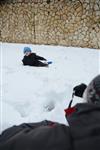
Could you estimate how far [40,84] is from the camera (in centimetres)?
491

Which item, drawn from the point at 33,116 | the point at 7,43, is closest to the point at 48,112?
the point at 33,116

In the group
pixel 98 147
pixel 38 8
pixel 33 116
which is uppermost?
pixel 38 8

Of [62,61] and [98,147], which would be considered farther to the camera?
[62,61]

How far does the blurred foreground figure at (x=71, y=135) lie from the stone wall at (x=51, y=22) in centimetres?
812

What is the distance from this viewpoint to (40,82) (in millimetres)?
5039

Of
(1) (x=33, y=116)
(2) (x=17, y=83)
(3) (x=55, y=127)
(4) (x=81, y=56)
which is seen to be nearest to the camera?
(3) (x=55, y=127)

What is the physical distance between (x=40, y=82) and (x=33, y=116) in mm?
1513

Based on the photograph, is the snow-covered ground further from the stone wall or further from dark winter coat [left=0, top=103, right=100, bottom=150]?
dark winter coat [left=0, top=103, right=100, bottom=150]

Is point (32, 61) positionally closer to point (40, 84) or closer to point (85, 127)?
point (40, 84)

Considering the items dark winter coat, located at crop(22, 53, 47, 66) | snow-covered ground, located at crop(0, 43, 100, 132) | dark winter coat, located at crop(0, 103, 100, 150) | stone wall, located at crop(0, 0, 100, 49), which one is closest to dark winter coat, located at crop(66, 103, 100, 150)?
dark winter coat, located at crop(0, 103, 100, 150)

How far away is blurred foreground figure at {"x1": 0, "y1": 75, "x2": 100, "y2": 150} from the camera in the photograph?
1.25 m

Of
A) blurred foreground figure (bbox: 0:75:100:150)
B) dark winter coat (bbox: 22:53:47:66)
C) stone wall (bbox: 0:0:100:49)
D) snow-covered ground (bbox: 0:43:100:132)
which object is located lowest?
snow-covered ground (bbox: 0:43:100:132)

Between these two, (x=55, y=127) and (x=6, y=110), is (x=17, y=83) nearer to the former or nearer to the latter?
(x=6, y=110)

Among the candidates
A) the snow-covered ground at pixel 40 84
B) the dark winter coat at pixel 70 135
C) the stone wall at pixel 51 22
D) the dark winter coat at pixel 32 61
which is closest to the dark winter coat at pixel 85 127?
the dark winter coat at pixel 70 135
